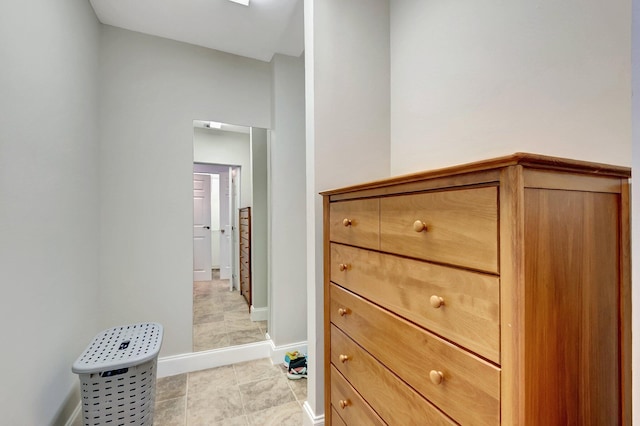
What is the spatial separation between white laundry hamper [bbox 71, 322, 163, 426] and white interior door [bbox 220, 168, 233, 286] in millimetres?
1104

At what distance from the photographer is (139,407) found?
1.47 m

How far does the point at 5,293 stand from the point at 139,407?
0.84m

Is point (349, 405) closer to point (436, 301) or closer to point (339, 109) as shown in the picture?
point (436, 301)

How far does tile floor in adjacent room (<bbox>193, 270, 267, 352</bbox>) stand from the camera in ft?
7.92

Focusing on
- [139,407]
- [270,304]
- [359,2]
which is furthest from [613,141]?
[270,304]

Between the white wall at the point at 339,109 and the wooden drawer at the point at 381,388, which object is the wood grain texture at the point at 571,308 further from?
the white wall at the point at 339,109

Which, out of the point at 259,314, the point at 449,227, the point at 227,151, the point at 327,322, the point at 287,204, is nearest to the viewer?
the point at 449,227

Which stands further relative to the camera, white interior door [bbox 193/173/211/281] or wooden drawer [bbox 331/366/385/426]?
white interior door [bbox 193/173/211/281]

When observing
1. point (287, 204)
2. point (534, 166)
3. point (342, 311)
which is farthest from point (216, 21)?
point (534, 166)

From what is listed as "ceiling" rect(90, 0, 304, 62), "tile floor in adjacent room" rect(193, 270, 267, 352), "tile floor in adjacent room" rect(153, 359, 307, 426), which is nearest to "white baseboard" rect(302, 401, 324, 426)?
"tile floor in adjacent room" rect(153, 359, 307, 426)

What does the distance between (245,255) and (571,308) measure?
2.50 m

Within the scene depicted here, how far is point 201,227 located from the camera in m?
2.47

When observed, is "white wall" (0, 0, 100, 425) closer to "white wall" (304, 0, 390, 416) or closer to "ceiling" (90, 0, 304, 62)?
"ceiling" (90, 0, 304, 62)

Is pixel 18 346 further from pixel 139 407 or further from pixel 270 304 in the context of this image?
pixel 270 304
